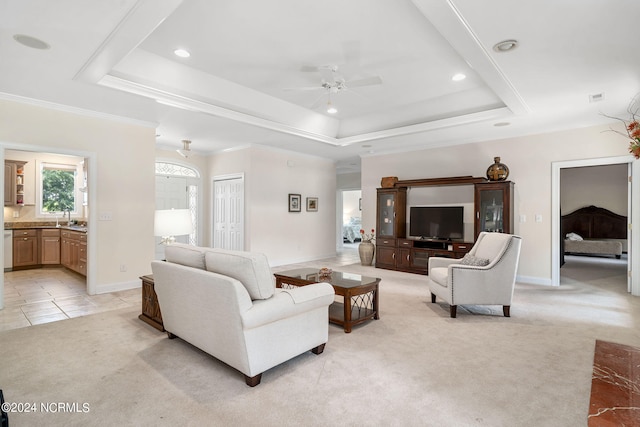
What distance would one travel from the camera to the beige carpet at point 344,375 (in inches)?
77.9

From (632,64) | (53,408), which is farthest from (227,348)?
(632,64)

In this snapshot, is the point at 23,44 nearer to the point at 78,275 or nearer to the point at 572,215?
the point at 78,275

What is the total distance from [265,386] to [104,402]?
99cm

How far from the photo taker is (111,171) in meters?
4.90

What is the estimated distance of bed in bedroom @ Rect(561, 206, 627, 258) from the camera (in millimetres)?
8320

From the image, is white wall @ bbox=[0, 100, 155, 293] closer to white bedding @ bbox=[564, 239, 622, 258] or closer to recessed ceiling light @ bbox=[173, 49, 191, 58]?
recessed ceiling light @ bbox=[173, 49, 191, 58]

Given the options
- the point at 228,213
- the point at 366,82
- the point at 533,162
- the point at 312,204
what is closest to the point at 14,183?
the point at 228,213

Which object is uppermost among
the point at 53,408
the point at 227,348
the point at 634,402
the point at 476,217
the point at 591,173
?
the point at 591,173

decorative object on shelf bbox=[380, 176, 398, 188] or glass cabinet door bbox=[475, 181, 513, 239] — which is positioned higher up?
decorative object on shelf bbox=[380, 176, 398, 188]

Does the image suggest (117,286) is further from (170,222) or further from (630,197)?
(630,197)

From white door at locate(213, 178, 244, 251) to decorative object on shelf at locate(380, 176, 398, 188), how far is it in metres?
2.96

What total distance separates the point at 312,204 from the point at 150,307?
5047 millimetres

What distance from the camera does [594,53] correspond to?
9.82 feet

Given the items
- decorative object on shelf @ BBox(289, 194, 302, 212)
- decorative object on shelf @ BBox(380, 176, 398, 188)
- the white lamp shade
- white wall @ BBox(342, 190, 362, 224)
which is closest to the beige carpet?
the white lamp shade
